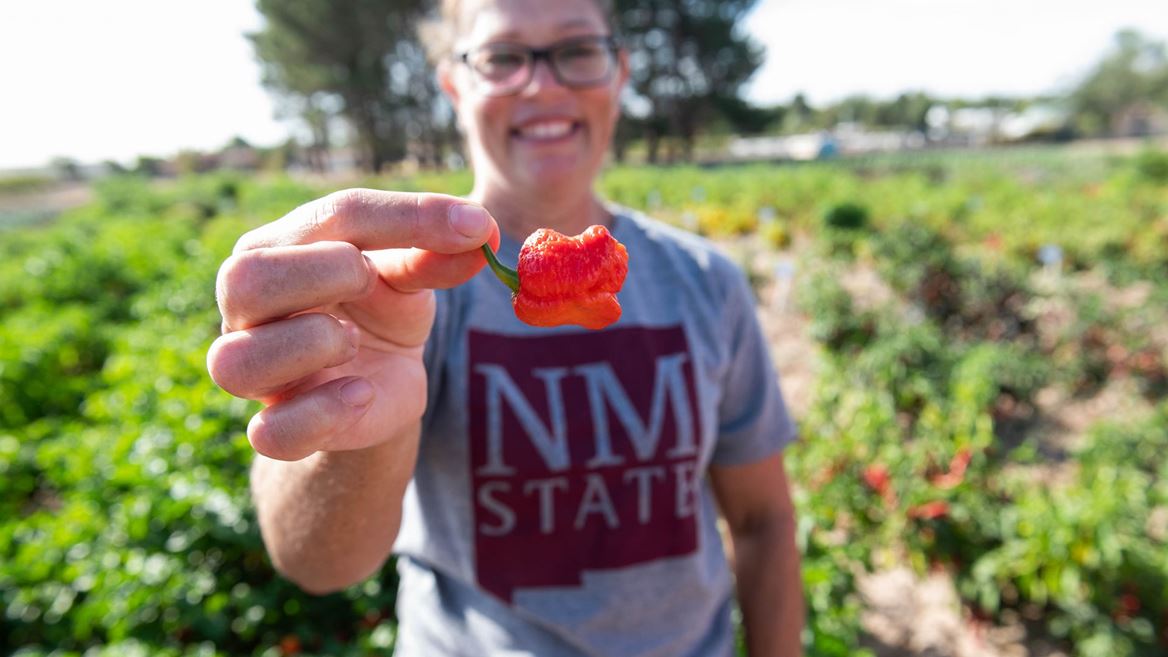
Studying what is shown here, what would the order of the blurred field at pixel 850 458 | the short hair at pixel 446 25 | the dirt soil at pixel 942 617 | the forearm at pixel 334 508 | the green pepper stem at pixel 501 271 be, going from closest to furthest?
the green pepper stem at pixel 501 271, the forearm at pixel 334 508, the short hair at pixel 446 25, the blurred field at pixel 850 458, the dirt soil at pixel 942 617

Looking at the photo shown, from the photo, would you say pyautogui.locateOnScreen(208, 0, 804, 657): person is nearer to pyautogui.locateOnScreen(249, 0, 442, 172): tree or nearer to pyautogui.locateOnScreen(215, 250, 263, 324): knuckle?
pyautogui.locateOnScreen(215, 250, 263, 324): knuckle

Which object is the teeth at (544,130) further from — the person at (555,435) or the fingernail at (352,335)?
the fingernail at (352,335)

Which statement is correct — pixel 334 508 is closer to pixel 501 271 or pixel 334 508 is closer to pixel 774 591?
pixel 501 271

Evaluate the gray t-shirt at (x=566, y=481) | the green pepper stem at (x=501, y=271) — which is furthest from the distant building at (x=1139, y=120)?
the green pepper stem at (x=501, y=271)

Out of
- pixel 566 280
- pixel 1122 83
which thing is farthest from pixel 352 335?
pixel 1122 83

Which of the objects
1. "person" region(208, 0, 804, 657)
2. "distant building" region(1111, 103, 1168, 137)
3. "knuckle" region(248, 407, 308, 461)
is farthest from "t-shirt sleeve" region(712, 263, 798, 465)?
"distant building" region(1111, 103, 1168, 137)

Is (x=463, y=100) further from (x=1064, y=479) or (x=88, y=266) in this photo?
(x=88, y=266)

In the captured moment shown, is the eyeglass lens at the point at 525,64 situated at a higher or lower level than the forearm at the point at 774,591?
higher
